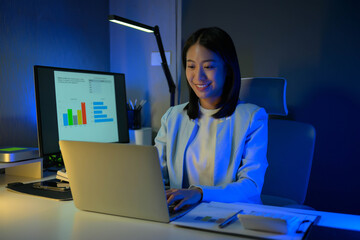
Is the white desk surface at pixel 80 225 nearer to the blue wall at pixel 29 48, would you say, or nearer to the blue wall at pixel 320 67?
the blue wall at pixel 29 48

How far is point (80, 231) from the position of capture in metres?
0.84

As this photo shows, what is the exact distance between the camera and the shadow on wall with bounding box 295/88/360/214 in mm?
2115

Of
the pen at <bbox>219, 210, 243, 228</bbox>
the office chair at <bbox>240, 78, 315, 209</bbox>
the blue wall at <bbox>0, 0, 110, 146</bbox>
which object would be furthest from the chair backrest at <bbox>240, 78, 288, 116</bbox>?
the blue wall at <bbox>0, 0, 110, 146</bbox>

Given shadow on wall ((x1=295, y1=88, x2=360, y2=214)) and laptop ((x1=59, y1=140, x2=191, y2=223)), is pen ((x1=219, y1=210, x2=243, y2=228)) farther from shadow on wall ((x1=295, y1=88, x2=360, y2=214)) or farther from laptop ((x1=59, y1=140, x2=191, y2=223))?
shadow on wall ((x1=295, y1=88, x2=360, y2=214))

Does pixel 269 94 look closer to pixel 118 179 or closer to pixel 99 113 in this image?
pixel 99 113

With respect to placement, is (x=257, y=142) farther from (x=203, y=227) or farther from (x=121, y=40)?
(x=121, y=40)

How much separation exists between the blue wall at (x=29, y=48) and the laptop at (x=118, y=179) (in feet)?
3.15

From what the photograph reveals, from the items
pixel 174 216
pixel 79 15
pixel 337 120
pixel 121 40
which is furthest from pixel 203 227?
pixel 121 40

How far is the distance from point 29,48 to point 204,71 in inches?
40.0

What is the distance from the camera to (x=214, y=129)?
1.37m

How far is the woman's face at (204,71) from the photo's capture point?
1.33 m

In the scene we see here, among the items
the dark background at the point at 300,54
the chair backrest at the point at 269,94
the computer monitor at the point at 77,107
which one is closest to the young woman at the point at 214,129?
the chair backrest at the point at 269,94

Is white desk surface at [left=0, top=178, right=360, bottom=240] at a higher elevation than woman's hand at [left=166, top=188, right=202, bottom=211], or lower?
lower

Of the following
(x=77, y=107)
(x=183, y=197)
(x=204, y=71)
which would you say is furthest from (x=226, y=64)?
(x=77, y=107)
